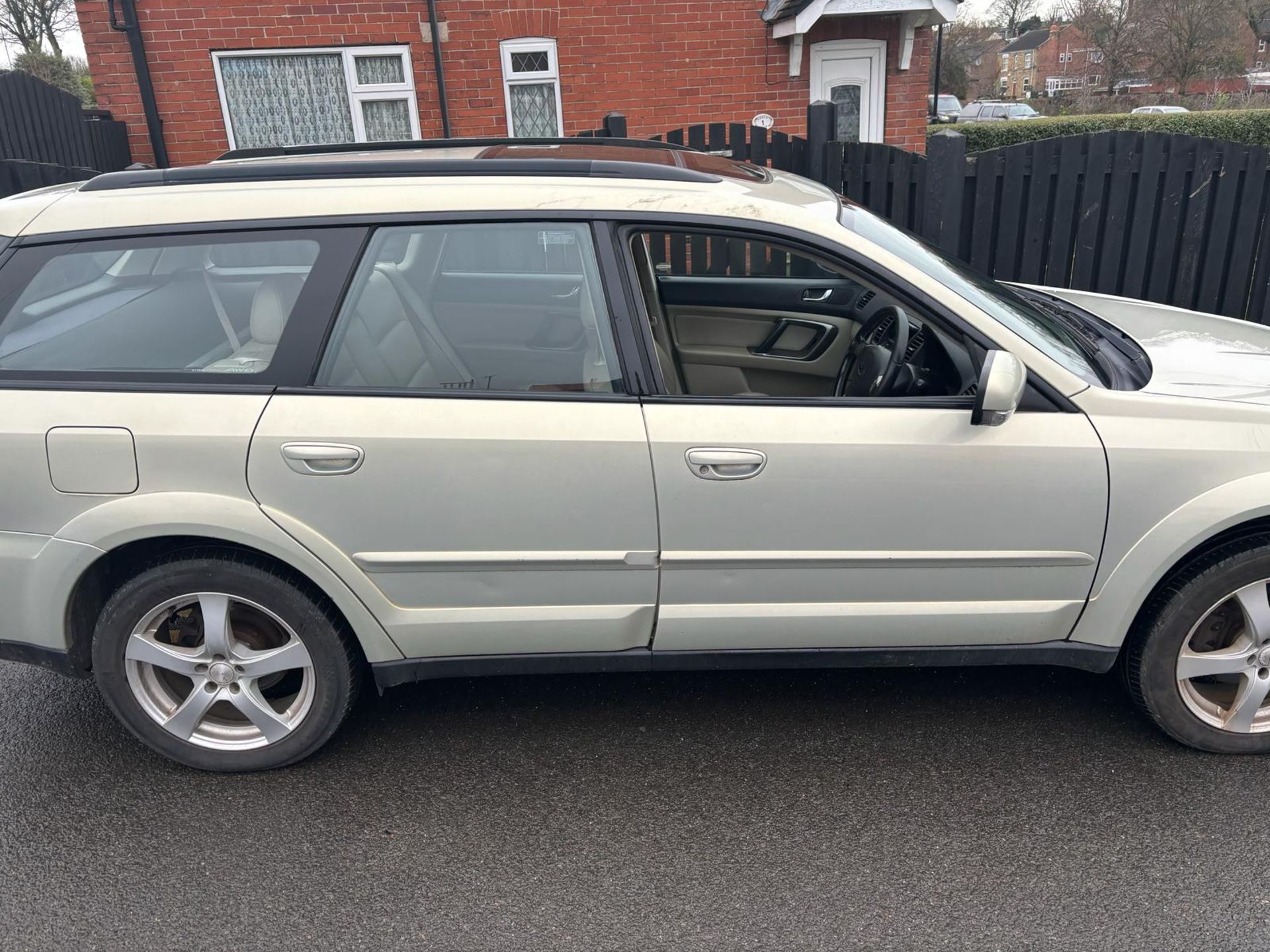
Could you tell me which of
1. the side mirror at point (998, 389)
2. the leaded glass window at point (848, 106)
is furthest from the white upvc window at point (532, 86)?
the side mirror at point (998, 389)

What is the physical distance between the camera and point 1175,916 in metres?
2.31

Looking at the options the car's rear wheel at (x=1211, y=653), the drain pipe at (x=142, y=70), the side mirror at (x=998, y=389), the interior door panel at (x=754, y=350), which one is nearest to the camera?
the side mirror at (x=998, y=389)

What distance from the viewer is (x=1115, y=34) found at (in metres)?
31.3

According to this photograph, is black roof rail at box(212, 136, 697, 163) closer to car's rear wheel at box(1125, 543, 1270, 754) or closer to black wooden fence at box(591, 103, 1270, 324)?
car's rear wheel at box(1125, 543, 1270, 754)

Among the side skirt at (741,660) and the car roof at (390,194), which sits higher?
the car roof at (390,194)

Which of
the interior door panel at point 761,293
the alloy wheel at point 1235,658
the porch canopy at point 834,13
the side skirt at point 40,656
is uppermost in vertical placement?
the porch canopy at point 834,13

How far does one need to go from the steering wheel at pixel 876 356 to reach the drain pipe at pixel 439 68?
751 cm

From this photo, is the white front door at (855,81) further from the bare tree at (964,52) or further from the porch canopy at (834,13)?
the bare tree at (964,52)

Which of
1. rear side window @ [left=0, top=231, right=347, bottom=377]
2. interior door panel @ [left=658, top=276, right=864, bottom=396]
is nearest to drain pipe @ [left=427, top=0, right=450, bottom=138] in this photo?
interior door panel @ [left=658, top=276, right=864, bottom=396]

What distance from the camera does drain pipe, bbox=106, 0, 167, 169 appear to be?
29.8 ft

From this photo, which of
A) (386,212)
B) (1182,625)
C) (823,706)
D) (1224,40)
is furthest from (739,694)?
(1224,40)

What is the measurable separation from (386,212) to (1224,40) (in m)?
35.4

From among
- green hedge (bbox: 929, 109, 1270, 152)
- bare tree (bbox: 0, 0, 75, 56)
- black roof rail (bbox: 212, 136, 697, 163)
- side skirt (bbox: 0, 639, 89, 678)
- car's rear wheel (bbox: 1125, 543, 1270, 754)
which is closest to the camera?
car's rear wheel (bbox: 1125, 543, 1270, 754)

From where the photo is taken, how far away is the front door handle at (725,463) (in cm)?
258
